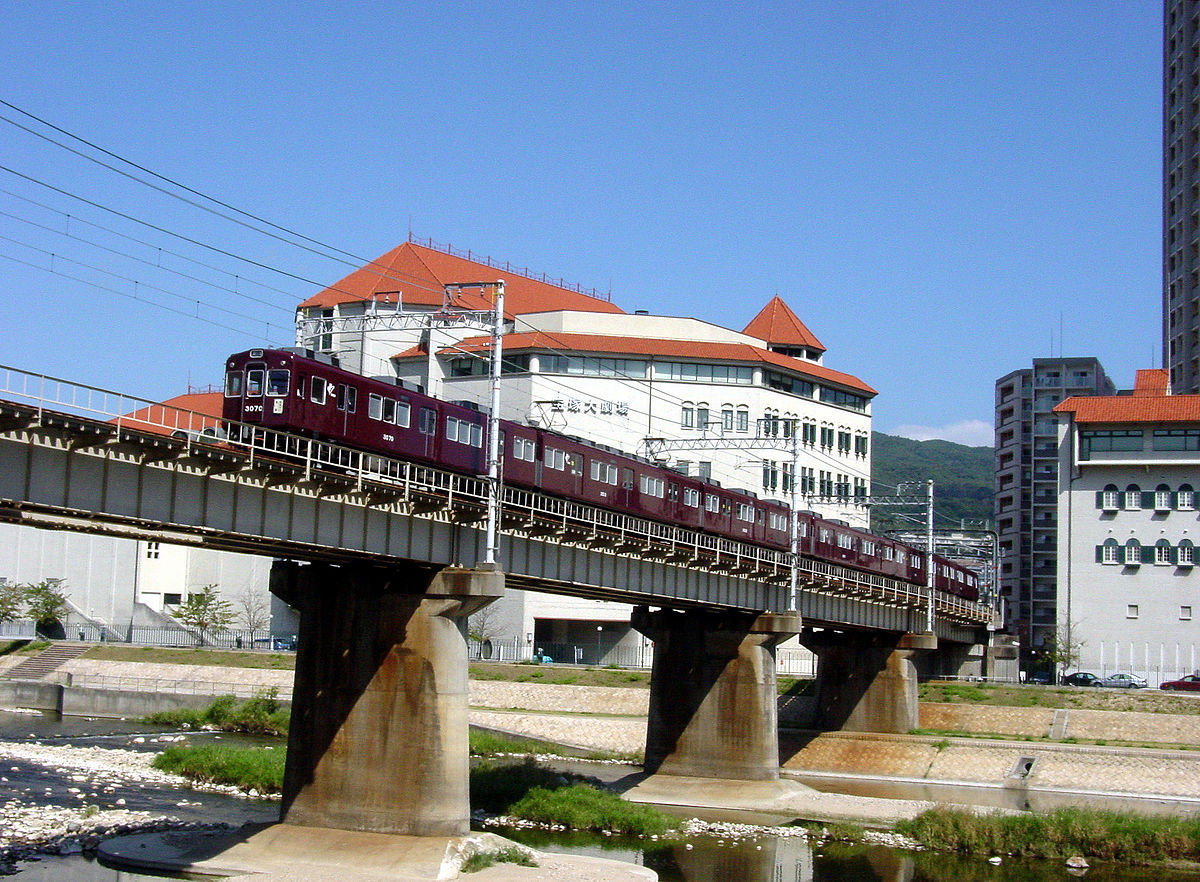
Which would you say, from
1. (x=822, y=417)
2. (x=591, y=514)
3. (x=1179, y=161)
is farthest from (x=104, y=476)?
(x=1179, y=161)

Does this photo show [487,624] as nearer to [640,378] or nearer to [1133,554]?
[640,378]

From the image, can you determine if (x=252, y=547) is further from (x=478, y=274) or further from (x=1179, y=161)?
(x=1179, y=161)

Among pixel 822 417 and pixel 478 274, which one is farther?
pixel 478 274

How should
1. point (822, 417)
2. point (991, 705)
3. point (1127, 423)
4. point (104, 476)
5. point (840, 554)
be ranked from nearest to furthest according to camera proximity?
point (104, 476) < point (840, 554) < point (991, 705) < point (1127, 423) < point (822, 417)

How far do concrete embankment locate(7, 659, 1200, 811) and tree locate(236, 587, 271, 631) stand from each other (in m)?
21.5

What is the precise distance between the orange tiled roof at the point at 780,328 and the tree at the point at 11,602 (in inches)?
2696

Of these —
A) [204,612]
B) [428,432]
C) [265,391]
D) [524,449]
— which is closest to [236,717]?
[204,612]

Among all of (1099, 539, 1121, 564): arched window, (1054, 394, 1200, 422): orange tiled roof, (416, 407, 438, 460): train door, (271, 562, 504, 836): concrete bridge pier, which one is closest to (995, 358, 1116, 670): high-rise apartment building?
(1099, 539, 1121, 564): arched window

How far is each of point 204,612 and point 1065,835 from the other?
75941 mm

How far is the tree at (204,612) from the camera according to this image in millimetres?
106250

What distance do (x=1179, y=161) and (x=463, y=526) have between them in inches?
4514

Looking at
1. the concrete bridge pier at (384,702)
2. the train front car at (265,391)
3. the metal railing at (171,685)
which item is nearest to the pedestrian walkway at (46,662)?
the metal railing at (171,685)

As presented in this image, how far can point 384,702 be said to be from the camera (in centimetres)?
3762

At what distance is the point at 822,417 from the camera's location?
125 m
